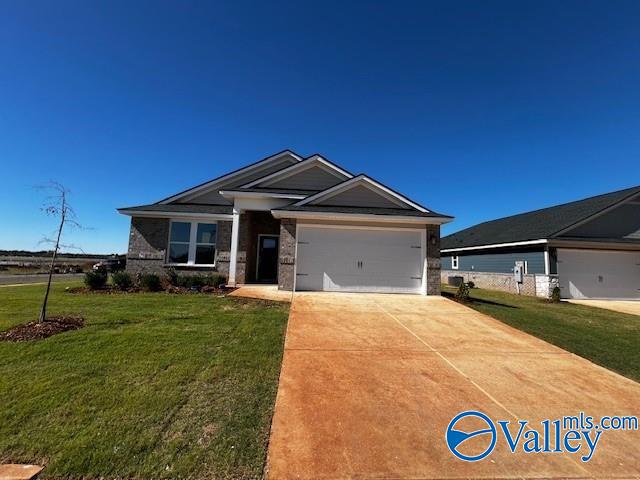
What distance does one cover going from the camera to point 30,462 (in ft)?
7.84

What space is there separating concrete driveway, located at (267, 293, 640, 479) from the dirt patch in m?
4.21

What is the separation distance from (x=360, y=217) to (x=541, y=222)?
1497 centimetres

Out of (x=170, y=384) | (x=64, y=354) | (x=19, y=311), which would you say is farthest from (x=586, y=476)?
(x=19, y=311)

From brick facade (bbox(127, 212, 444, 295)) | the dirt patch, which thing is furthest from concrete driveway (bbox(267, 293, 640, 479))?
brick facade (bbox(127, 212, 444, 295))

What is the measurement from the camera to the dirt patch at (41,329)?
202 inches

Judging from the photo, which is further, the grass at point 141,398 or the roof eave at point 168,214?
the roof eave at point 168,214

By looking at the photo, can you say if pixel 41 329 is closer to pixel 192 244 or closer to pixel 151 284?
pixel 151 284

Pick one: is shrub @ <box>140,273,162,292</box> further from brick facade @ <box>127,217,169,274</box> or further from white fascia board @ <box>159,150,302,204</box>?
white fascia board @ <box>159,150,302,204</box>

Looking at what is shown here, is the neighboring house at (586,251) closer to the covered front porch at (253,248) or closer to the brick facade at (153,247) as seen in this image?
the covered front porch at (253,248)

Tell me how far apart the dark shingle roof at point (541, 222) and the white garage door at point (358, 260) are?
945 cm

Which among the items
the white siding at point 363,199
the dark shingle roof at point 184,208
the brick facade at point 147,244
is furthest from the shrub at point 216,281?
the white siding at point 363,199

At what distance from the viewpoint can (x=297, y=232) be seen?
1140 cm

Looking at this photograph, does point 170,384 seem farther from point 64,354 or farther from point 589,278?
point 589,278

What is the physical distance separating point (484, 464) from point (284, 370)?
2.57 meters
